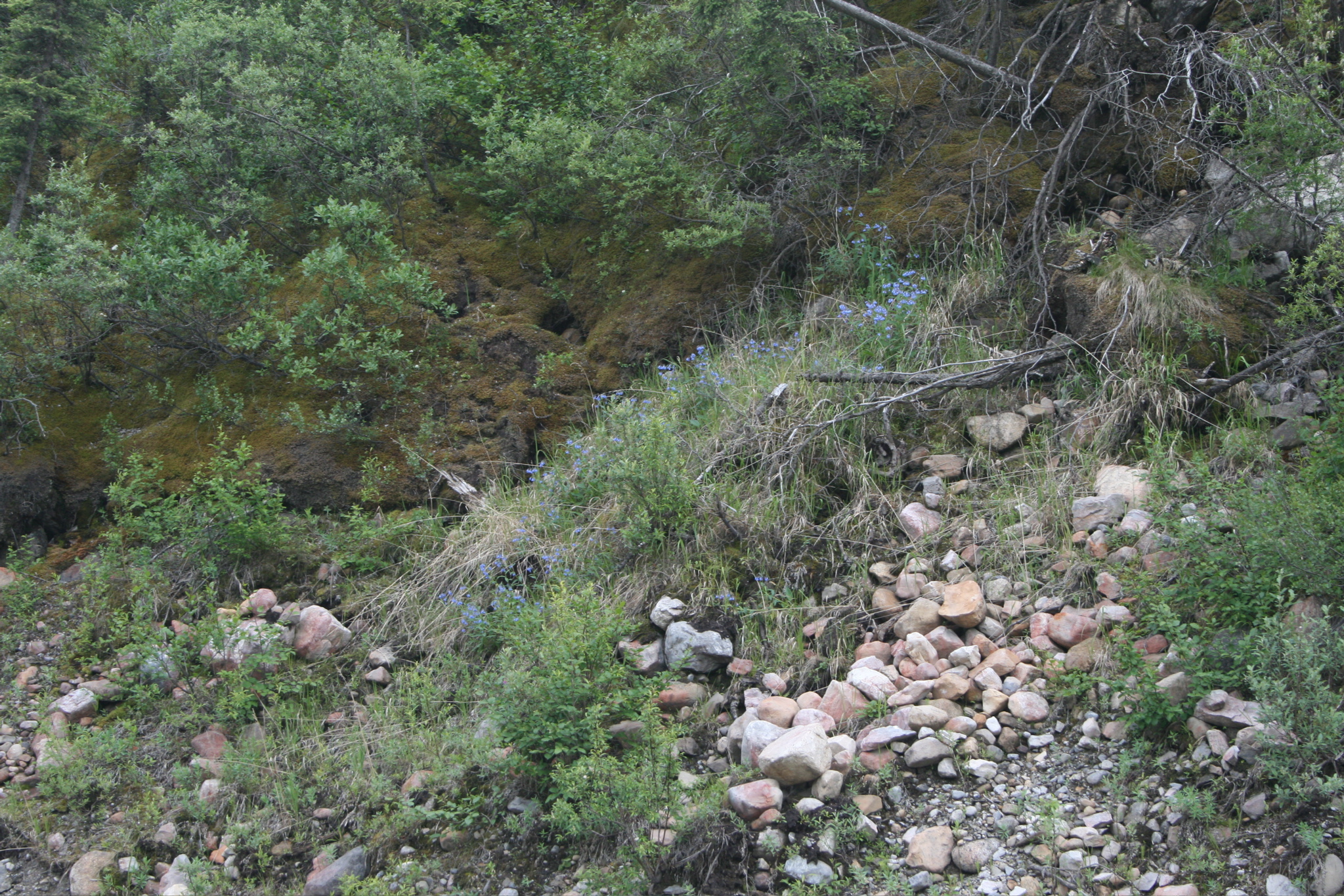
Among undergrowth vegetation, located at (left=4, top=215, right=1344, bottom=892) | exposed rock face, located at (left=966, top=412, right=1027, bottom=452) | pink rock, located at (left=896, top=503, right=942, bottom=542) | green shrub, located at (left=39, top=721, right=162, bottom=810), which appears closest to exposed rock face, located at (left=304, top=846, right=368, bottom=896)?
undergrowth vegetation, located at (left=4, top=215, right=1344, bottom=892)

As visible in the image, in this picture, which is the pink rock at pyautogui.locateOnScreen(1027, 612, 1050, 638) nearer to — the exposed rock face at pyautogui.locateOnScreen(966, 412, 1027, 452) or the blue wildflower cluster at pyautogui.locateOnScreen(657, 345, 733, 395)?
the exposed rock face at pyautogui.locateOnScreen(966, 412, 1027, 452)

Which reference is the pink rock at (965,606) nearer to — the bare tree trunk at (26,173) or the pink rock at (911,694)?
the pink rock at (911,694)

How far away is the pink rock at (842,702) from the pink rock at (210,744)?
8.28 ft

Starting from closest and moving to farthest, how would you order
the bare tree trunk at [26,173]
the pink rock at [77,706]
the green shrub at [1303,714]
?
the green shrub at [1303,714] < the pink rock at [77,706] < the bare tree trunk at [26,173]

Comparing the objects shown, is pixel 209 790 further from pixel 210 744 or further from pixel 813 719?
pixel 813 719

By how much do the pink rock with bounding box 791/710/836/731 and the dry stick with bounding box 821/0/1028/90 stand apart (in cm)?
400

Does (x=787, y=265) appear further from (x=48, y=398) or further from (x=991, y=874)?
(x=48, y=398)

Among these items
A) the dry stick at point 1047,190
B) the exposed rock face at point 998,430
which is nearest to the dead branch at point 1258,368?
the exposed rock face at point 998,430

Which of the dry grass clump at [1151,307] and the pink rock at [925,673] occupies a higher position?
the dry grass clump at [1151,307]

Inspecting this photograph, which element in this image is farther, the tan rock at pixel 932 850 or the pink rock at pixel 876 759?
the pink rock at pixel 876 759

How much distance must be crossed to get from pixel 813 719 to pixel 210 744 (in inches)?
102

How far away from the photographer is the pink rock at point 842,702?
3.51 m

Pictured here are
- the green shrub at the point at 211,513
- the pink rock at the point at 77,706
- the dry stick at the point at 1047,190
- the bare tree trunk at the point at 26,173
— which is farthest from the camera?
the bare tree trunk at the point at 26,173

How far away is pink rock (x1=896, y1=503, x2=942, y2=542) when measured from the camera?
4.29m
